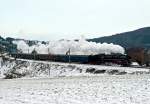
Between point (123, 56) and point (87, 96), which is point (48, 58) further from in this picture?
point (87, 96)

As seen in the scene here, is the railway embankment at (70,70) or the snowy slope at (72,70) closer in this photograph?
the railway embankment at (70,70)

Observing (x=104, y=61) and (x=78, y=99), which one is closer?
(x=78, y=99)

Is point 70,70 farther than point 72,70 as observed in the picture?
Yes

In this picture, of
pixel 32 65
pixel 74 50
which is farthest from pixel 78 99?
pixel 74 50

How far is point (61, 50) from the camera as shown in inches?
7180

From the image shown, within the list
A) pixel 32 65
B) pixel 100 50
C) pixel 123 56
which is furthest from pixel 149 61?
pixel 100 50

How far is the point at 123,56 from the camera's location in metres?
85.9

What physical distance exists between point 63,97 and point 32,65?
7207 centimetres

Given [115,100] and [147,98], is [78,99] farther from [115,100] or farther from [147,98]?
[147,98]

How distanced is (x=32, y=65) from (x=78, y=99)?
7332 centimetres

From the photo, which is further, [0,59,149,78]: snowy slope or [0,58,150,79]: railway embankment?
[0,59,149,78]: snowy slope

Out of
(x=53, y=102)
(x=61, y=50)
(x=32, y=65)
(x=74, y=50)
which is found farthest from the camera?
(x=61, y=50)

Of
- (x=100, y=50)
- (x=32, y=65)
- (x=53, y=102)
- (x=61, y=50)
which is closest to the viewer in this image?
(x=53, y=102)

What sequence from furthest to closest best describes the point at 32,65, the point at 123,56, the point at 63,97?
the point at 32,65, the point at 123,56, the point at 63,97
